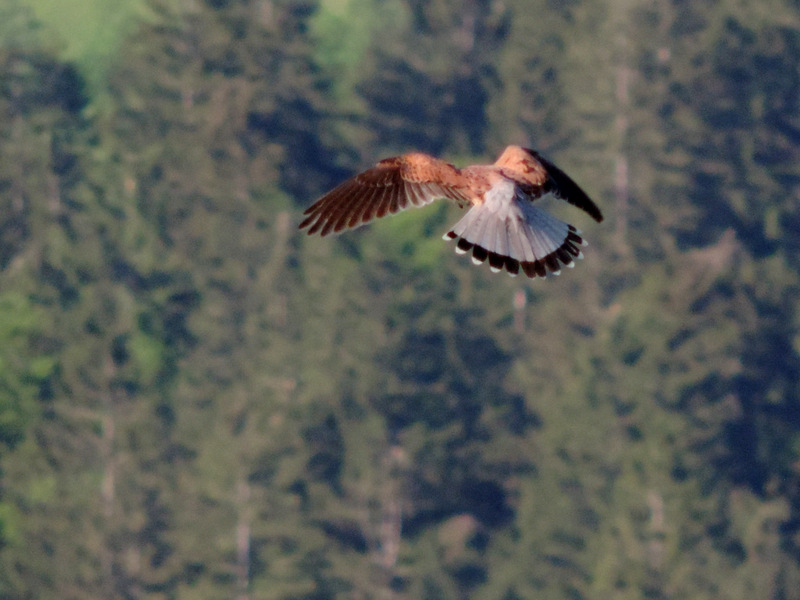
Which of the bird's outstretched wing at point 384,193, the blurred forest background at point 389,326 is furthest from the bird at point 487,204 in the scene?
the blurred forest background at point 389,326

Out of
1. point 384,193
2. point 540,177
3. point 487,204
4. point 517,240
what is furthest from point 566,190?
point 517,240

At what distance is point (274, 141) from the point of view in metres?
42.8

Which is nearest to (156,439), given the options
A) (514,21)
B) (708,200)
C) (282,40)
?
(282,40)

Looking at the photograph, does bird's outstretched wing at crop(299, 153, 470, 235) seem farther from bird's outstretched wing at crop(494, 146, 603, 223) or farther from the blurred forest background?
the blurred forest background

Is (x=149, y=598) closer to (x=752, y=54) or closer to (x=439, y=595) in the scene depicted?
(x=439, y=595)

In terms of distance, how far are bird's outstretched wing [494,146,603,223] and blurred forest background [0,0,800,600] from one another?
26392 mm

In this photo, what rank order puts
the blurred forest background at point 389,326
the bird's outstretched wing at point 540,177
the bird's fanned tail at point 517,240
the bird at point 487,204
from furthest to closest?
the blurred forest background at point 389,326
the bird's outstretched wing at point 540,177
the bird at point 487,204
the bird's fanned tail at point 517,240

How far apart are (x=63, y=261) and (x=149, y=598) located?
34.1 ft

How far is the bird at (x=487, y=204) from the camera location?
28.6 ft

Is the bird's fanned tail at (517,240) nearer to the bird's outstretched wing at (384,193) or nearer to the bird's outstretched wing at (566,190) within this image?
the bird's outstretched wing at (384,193)

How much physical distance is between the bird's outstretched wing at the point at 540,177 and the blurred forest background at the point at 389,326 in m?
26.4

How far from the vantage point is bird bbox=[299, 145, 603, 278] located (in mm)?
8711

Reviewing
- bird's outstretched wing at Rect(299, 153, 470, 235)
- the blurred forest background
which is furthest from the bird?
the blurred forest background

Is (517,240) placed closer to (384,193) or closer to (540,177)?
(540,177)
